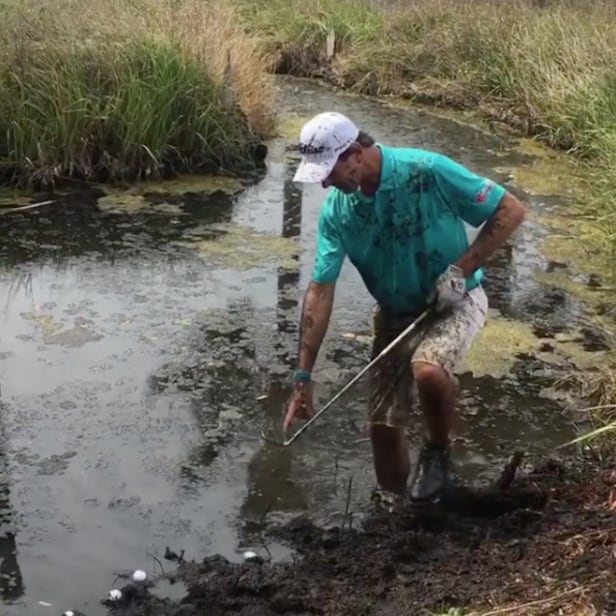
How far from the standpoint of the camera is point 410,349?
12.9ft

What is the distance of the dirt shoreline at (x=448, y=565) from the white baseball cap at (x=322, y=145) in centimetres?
136

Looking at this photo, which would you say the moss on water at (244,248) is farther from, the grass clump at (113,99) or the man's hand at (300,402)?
the man's hand at (300,402)

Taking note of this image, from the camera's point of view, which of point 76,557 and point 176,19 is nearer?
point 76,557

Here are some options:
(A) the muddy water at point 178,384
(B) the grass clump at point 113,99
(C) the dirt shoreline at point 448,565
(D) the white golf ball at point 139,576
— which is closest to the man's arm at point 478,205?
(C) the dirt shoreline at point 448,565

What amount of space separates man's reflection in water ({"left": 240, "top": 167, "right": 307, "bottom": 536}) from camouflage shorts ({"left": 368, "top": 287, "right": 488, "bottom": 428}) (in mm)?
553

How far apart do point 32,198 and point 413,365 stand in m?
5.45

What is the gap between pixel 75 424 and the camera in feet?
16.0

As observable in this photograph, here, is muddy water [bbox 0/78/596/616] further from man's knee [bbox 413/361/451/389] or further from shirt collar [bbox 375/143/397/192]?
shirt collar [bbox 375/143/397/192]

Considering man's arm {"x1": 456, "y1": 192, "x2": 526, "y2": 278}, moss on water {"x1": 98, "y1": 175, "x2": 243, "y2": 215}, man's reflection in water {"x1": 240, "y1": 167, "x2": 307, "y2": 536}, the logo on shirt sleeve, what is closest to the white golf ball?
man's reflection in water {"x1": 240, "y1": 167, "x2": 307, "y2": 536}

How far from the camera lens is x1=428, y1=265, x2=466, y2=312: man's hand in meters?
3.71

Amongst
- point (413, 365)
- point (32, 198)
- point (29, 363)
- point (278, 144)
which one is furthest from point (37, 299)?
point (278, 144)

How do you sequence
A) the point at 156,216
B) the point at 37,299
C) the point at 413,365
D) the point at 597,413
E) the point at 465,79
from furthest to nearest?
the point at 465,79 → the point at 156,216 → the point at 37,299 → the point at 597,413 → the point at 413,365

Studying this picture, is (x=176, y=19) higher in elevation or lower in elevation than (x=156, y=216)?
higher

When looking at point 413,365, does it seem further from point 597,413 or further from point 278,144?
point 278,144
